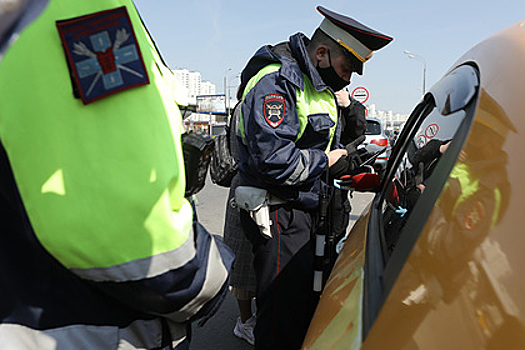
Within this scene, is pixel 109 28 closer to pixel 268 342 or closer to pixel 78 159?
pixel 78 159

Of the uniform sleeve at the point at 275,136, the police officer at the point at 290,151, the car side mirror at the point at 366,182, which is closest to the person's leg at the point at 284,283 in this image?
the police officer at the point at 290,151

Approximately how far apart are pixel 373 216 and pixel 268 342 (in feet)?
3.14

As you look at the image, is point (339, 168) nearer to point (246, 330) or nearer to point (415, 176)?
point (415, 176)

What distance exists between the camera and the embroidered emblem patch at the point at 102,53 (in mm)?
770

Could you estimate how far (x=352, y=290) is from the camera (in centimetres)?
106

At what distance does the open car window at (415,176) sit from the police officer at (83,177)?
1.38 ft

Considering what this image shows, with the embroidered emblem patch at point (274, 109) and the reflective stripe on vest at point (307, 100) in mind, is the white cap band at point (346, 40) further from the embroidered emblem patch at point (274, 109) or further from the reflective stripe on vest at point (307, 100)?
the embroidered emblem patch at point (274, 109)

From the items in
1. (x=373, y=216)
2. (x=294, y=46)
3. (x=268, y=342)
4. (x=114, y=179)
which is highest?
(x=294, y=46)

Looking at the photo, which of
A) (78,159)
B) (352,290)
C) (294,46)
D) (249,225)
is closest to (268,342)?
(249,225)

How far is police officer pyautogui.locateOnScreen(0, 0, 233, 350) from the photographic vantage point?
29.7 inches

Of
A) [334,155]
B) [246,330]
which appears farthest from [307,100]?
[246,330]

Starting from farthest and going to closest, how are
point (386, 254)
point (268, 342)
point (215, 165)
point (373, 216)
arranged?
point (215, 165)
point (268, 342)
point (373, 216)
point (386, 254)

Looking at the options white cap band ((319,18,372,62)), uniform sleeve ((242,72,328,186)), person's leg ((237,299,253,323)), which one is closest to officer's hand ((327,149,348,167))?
uniform sleeve ((242,72,328,186))

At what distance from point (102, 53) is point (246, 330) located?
2.53 metres
